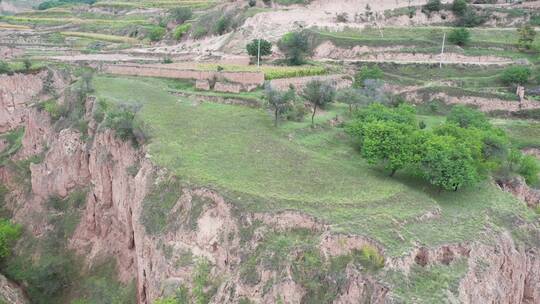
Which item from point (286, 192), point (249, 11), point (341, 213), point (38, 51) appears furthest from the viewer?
point (249, 11)

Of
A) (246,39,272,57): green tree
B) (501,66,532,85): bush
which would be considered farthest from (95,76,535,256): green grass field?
(501,66,532,85): bush

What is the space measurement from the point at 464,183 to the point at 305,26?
4180 centimetres

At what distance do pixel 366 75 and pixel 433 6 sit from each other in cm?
2487

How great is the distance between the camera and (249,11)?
66.9m

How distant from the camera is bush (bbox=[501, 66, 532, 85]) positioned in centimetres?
4988

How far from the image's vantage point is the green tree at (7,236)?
32.8m

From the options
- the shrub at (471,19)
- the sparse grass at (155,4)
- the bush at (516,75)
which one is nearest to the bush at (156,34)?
the sparse grass at (155,4)

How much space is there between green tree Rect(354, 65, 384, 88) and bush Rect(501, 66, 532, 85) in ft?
42.3

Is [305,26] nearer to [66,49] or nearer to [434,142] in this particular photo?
[66,49]

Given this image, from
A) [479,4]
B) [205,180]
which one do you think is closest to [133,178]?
[205,180]

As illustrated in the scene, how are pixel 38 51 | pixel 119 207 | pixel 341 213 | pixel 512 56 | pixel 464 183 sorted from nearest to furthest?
pixel 341 213, pixel 464 183, pixel 119 207, pixel 512 56, pixel 38 51

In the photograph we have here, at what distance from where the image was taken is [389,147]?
1089 inches

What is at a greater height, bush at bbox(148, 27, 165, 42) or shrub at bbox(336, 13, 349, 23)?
shrub at bbox(336, 13, 349, 23)

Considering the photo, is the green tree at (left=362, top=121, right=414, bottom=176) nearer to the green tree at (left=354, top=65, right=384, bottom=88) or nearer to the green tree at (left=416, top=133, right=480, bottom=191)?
the green tree at (left=416, top=133, right=480, bottom=191)
